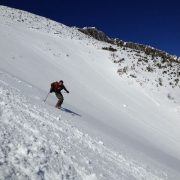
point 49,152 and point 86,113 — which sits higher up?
point 86,113

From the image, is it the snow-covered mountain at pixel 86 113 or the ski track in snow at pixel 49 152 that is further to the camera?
the snow-covered mountain at pixel 86 113

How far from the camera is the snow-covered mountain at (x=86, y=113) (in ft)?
24.0

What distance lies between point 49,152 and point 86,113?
10197mm

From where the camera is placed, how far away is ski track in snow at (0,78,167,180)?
6297 millimetres

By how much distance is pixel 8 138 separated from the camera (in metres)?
6.95

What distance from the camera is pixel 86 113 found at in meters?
17.6

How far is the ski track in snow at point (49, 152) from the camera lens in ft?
20.7

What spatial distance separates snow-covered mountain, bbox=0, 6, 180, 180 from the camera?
732 cm

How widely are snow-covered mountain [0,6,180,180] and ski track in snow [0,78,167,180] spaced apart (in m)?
0.03

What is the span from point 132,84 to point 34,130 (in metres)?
22.9

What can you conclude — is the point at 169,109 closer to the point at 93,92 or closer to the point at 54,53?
the point at 93,92

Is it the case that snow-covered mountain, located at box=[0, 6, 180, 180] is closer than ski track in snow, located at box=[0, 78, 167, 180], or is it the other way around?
ski track in snow, located at box=[0, 78, 167, 180]

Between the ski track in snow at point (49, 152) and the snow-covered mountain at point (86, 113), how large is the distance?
0.03m

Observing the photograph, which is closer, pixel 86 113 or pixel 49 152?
pixel 49 152
